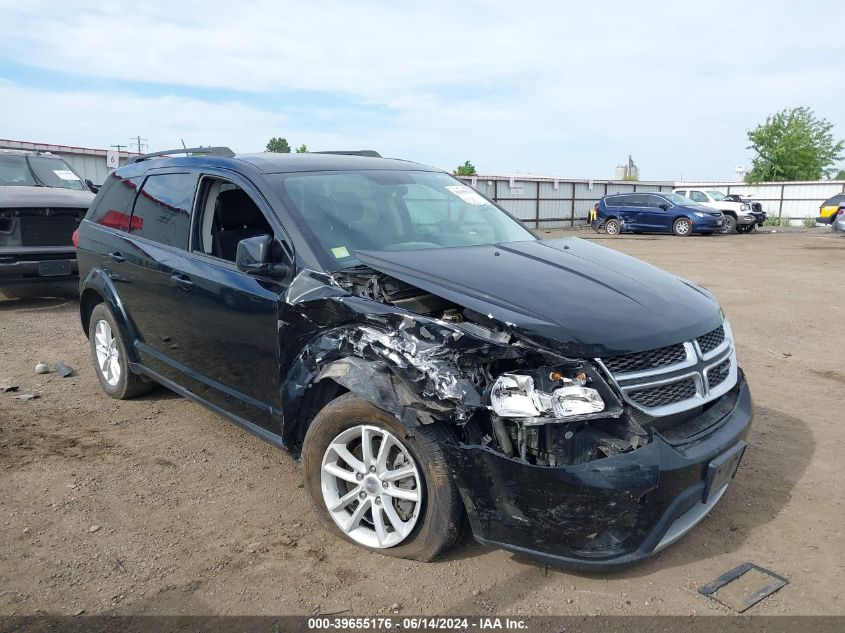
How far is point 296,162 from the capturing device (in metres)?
4.10

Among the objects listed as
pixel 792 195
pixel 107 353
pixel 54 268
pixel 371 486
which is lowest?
pixel 371 486

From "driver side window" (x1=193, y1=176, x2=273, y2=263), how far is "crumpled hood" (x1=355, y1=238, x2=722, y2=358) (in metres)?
1.11

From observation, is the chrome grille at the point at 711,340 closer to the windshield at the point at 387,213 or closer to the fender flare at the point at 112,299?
the windshield at the point at 387,213

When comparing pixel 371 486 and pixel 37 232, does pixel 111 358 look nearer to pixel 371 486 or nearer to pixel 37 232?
pixel 371 486

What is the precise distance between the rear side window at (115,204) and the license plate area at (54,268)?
11.1 feet

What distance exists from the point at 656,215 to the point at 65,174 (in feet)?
68.4

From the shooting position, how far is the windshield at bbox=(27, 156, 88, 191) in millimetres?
9867

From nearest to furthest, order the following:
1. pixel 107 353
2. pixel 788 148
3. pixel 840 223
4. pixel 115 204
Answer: pixel 115 204
pixel 107 353
pixel 840 223
pixel 788 148

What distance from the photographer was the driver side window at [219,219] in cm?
404

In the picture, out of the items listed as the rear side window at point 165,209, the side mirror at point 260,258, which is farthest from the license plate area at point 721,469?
the rear side window at point 165,209

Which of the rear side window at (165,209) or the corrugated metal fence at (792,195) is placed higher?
the corrugated metal fence at (792,195)

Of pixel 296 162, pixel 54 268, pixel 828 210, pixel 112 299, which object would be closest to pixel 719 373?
pixel 296 162

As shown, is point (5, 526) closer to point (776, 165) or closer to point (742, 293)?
point (742, 293)

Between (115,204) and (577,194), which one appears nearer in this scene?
(115,204)
